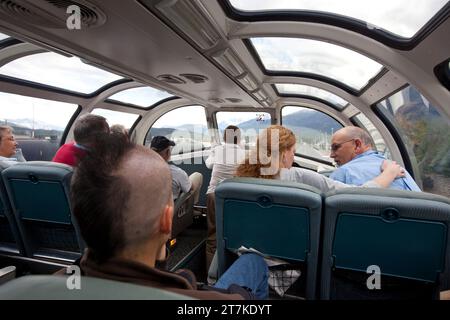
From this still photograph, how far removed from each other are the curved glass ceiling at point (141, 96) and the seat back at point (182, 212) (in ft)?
9.50

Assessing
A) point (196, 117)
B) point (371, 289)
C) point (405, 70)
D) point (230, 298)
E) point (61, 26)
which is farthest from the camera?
point (196, 117)

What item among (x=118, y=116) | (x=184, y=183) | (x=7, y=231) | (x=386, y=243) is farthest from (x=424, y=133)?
(x=118, y=116)

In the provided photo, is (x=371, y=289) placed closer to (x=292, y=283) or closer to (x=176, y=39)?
(x=292, y=283)

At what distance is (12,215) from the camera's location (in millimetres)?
2338

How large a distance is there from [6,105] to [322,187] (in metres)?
4.56

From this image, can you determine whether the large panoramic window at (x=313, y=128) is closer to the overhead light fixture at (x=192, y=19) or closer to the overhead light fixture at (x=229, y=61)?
the overhead light fixture at (x=229, y=61)

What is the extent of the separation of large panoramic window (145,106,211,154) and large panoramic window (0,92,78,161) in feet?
7.00

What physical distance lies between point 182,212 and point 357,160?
2225 mm

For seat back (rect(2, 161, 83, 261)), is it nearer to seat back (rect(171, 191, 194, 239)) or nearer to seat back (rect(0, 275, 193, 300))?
seat back (rect(171, 191, 194, 239))

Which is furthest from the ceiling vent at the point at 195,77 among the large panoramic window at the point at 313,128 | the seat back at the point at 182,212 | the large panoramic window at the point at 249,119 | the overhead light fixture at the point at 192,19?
the large panoramic window at the point at 313,128

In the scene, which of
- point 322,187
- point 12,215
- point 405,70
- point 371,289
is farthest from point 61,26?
point 405,70

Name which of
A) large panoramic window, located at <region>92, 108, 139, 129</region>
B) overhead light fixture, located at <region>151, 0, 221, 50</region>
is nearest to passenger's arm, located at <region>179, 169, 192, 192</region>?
overhead light fixture, located at <region>151, 0, 221, 50</region>

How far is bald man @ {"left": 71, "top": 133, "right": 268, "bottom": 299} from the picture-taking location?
2.34 ft

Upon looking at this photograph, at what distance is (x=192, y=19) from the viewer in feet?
6.36
